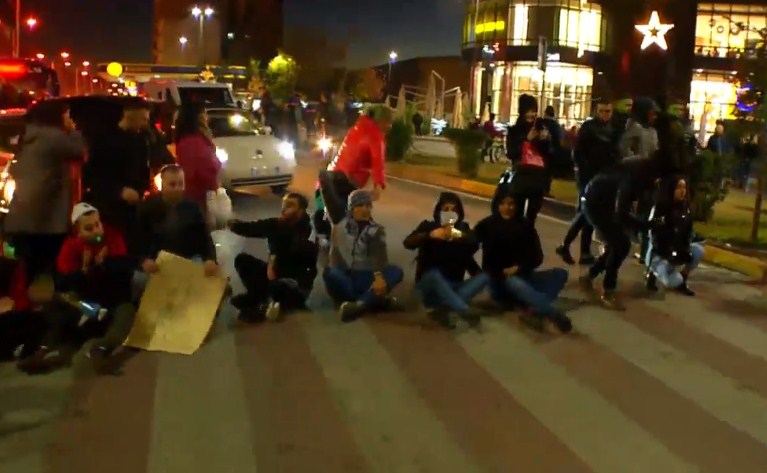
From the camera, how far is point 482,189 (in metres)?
20.0

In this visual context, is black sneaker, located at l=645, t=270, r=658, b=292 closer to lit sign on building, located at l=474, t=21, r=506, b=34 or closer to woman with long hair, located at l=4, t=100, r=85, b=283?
woman with long hair, located at l=4, t=100, r=85, b=283

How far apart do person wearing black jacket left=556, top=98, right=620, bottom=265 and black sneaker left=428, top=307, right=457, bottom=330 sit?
324 cm

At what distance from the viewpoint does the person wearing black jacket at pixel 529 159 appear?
35.4 feet

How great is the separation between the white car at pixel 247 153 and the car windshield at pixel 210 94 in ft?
8.51

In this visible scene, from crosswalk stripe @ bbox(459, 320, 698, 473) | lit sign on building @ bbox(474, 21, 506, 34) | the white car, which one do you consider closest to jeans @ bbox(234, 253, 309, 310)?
crosswalk stripe @ bbox(459, 320, 698, 473)

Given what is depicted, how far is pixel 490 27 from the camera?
65188 mm

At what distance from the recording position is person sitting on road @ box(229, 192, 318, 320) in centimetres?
836

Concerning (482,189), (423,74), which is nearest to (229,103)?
(482,189)

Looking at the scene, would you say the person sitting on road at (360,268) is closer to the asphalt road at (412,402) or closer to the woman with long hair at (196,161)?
the asphalt road at (412,402)

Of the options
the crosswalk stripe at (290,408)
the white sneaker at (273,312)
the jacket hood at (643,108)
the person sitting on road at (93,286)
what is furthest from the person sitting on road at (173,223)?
the jacket hood at (643,108)

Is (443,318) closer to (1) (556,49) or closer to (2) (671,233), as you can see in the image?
(2) (671,233)

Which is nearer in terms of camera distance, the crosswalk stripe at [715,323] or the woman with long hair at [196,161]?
the crosswalk stripe at [715,323]

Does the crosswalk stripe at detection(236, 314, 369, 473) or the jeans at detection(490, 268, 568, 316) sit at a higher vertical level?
the jeans at detection(490, 268, 568, 316)

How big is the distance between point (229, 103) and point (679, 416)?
51.8 feet
